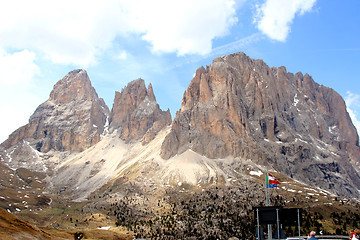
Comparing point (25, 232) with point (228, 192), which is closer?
point (25, 232)

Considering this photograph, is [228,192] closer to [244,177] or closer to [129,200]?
[244,177]

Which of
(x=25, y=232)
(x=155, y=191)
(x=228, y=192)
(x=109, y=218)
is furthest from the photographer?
(x=155, y=191)

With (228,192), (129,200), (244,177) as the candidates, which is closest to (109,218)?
(129,200)

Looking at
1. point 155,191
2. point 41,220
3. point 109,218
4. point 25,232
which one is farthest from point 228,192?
point 25,232

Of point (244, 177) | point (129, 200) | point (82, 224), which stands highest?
point (244, 177)

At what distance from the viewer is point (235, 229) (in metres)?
129

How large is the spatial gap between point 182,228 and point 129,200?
5416 cm

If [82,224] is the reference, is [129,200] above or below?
above

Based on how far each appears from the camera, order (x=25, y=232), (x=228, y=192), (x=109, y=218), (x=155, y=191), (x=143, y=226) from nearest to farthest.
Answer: (x=25, y=232) → (x=143, y=226) → (x=109, y=218) → (x=228, y=192) → (x=155, y=191)

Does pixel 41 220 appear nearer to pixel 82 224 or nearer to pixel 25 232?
pixel 82 224

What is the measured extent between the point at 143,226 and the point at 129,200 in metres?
41.2

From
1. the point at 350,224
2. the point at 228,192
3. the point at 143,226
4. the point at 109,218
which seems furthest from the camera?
the point at 228,192

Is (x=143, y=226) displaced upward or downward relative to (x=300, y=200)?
downward

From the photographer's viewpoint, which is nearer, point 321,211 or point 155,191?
point 321,211
